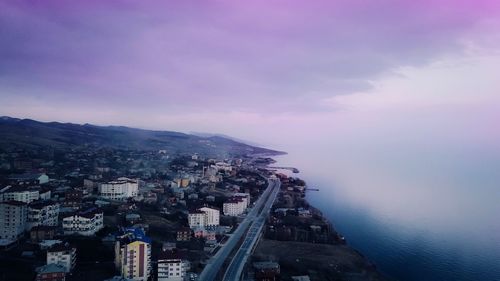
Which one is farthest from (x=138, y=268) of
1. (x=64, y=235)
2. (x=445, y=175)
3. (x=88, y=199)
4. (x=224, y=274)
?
(x=445, y=175)

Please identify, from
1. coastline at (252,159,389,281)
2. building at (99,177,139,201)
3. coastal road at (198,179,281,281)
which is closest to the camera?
coastal road at (198,179,281,281)

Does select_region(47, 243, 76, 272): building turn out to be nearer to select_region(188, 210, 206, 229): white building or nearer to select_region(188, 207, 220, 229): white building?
select_region(188, 207, 220, 229): white building

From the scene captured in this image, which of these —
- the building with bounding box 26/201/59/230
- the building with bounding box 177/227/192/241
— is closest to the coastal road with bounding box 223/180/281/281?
the building with bounding box 177/227/192/241

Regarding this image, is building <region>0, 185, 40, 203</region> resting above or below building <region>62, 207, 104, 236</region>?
above

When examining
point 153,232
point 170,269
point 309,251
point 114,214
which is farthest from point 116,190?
point 170,269

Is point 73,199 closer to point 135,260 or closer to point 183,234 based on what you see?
point 183,234

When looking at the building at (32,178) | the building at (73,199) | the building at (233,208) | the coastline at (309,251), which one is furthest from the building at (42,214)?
the building at (233,208)

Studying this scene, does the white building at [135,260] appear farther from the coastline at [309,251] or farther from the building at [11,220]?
the building at [11,220]
